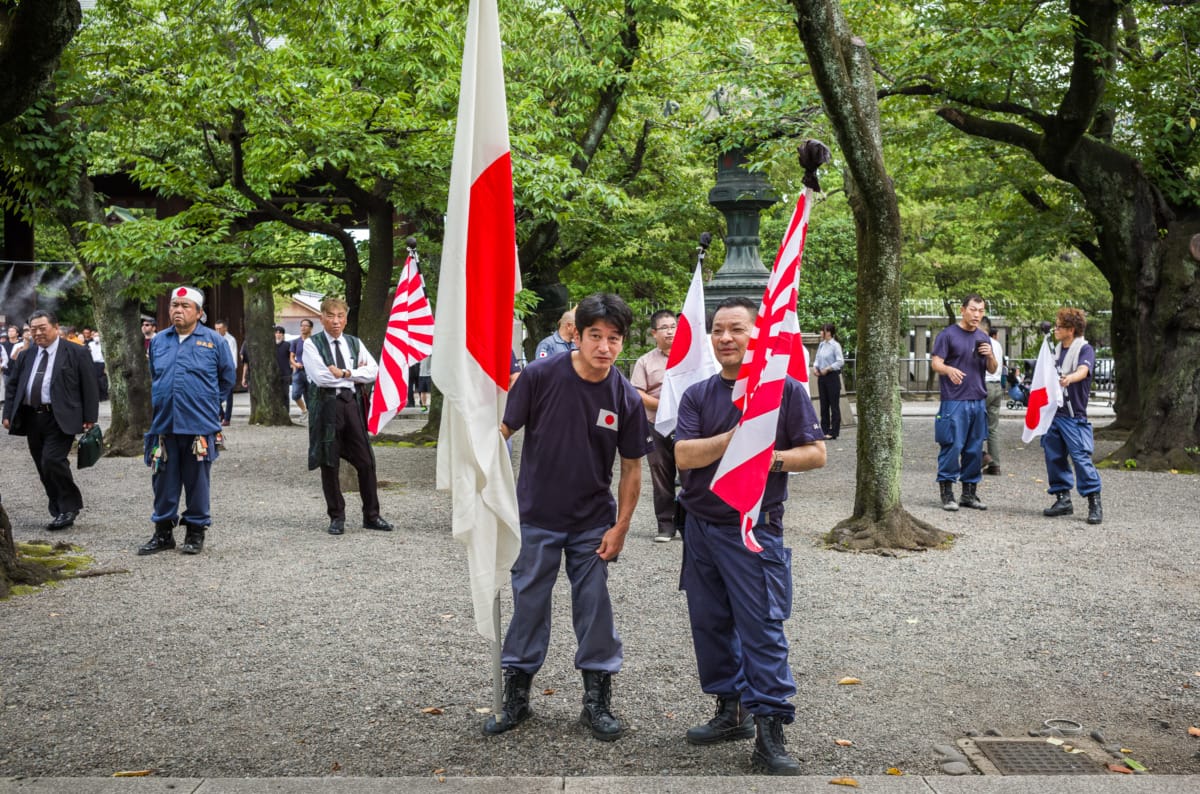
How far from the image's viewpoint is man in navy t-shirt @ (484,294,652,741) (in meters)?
5.23

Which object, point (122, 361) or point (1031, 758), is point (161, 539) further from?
point (122, 361)

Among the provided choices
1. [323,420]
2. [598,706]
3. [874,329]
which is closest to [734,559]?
[598,706]

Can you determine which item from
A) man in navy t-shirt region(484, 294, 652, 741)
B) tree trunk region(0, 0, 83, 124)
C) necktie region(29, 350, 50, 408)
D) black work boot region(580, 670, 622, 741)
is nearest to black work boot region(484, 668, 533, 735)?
man in navy t-shirt region(484, 294, 652, 741)

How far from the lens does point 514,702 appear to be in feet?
17.3

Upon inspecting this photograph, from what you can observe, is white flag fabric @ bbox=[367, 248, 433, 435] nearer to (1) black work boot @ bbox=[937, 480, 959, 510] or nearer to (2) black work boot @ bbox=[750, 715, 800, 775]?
(1) black work boot @ bbox=[937, 480, 959, 510]

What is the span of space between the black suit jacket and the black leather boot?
30.0 feet

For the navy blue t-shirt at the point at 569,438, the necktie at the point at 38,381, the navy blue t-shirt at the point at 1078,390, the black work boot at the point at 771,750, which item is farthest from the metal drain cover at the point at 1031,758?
the necktie at the point at 38,381

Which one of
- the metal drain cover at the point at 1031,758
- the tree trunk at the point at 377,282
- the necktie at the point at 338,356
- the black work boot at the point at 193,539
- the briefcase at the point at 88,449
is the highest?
the tree trunk at the point at 377,282

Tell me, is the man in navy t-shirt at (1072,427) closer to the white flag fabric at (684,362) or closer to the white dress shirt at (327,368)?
the white flag fabric at (684,362)

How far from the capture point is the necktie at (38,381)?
1099cm

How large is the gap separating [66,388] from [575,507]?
750 centimetres

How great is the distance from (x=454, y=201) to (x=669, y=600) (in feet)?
11.7

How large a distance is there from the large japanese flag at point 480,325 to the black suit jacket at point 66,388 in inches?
276

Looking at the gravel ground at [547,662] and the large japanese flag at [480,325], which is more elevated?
the large japanese flag at [480,325]
